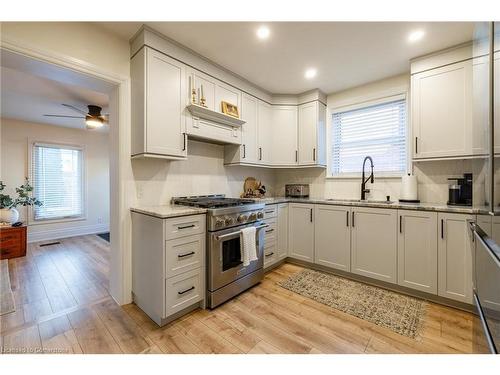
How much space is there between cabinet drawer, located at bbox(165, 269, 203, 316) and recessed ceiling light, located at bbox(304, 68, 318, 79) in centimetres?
Answer: 263

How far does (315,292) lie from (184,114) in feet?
7.68

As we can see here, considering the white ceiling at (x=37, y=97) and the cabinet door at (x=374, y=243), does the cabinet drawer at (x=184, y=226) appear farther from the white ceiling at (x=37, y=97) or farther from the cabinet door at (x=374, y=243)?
the white ceiling at (x=37, y=97)

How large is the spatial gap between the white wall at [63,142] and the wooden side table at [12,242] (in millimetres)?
1098

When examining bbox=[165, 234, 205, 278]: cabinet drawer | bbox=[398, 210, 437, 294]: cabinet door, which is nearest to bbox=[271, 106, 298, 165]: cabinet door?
bbox=[398, 210, 437, 294]: cabinet door

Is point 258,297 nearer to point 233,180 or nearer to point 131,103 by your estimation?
point 233,180

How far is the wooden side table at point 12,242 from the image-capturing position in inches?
136

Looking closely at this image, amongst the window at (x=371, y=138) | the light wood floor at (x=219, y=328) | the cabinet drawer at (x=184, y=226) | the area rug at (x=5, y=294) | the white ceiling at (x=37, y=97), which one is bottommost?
the light wood floor at (x=219, y=328)

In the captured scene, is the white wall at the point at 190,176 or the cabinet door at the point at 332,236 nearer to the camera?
the white wall at the point at 190,176

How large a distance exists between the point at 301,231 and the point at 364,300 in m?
1.09

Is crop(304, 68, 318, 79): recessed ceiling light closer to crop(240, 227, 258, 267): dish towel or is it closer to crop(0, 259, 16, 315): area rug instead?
crop(240, 227, 258, 267): dish towel

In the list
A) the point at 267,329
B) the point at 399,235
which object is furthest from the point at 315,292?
the point at 399,235

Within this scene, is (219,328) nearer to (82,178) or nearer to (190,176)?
(190,176)

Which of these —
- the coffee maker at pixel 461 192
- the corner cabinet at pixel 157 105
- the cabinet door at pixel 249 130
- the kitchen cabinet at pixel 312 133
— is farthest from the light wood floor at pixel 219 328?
the kitchen cabinet at pixel 312 133

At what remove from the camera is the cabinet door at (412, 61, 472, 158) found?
2.22m
